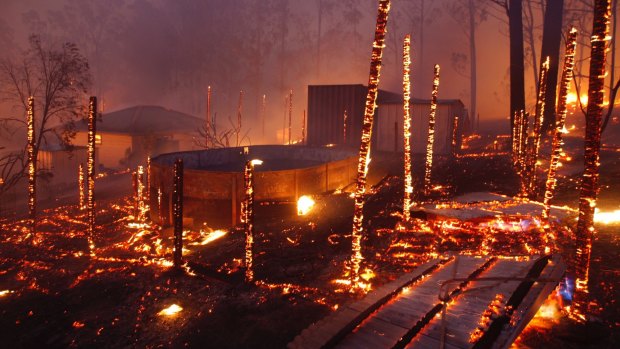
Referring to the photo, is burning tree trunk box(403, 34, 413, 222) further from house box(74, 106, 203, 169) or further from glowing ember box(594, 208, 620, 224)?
house box(74, 106, 203, 169)

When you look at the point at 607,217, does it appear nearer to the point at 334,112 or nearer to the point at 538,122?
the point at 538,122

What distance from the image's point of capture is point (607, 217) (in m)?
8.32

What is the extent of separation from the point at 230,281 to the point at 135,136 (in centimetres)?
2660

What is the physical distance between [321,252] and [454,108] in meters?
15.5

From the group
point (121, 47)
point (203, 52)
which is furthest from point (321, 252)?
point (121, 47)

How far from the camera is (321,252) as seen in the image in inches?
322

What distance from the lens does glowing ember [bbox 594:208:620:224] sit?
26.5 feet

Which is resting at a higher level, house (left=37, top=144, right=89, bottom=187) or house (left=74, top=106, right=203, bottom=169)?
house (left=74, top=106, right=203, bottom=169)

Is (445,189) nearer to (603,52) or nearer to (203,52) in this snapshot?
(603,52)

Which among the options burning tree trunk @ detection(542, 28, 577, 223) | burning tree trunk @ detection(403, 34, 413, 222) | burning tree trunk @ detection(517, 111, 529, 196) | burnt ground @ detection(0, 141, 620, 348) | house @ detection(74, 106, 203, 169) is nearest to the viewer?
burnt ground @ detection(0, 141, 620, 348)

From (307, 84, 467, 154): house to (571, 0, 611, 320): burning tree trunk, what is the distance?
1574 centimetres

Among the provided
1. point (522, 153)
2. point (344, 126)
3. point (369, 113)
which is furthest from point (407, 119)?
point (344, 126)

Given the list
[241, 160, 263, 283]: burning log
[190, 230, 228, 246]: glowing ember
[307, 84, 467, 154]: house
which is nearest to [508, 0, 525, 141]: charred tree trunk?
[307, 84, 467, 154]: house

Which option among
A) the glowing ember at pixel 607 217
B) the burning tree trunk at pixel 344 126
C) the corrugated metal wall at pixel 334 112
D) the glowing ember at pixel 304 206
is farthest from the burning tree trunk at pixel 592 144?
the burning tree trunk at pixel 344 126
